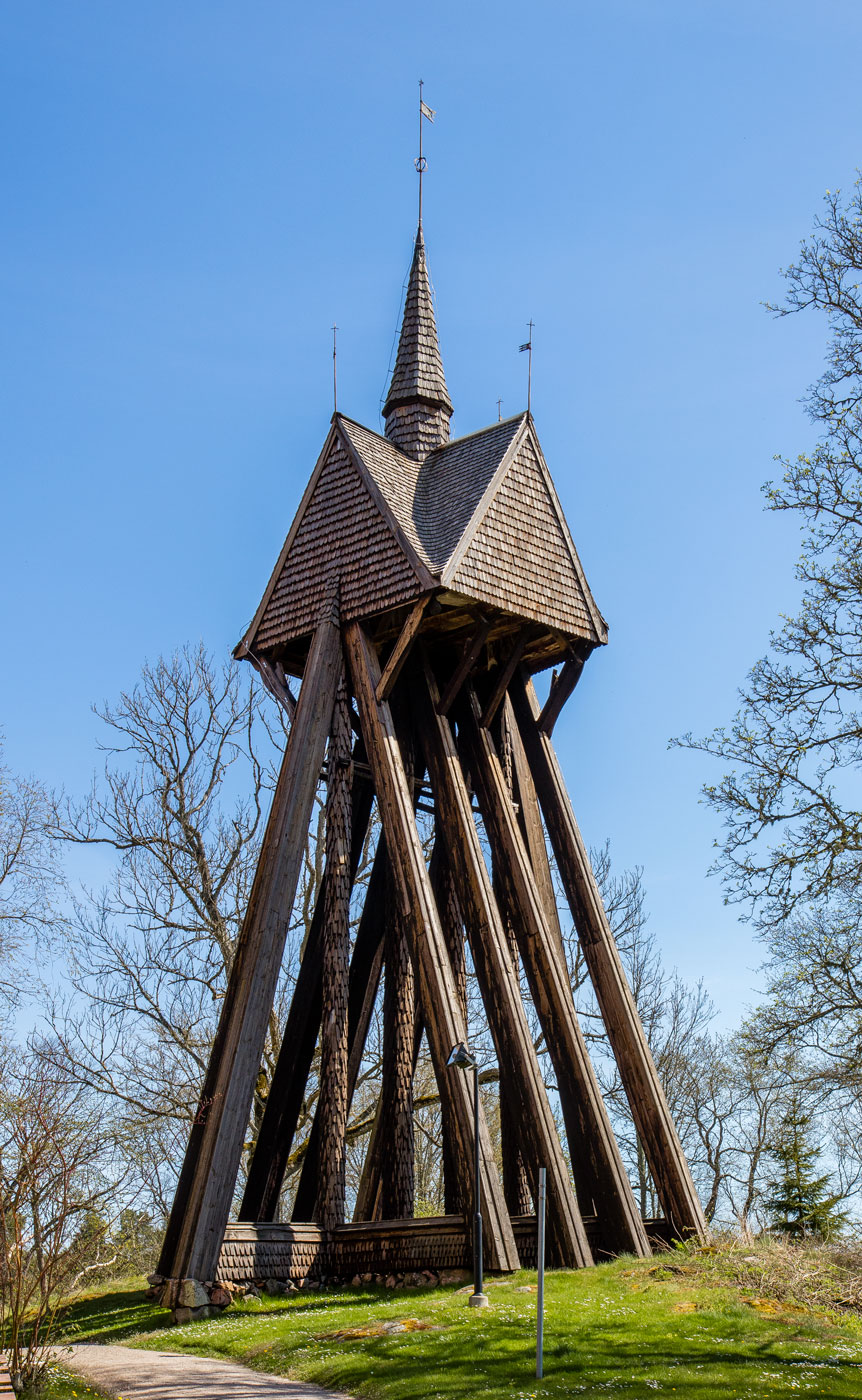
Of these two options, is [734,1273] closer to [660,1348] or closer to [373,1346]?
[660,1348]

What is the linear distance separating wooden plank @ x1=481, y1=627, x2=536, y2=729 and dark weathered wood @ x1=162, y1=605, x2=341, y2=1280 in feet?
6.35

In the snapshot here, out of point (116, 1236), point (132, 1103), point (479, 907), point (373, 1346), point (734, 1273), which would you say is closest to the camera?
point (373, 1346)

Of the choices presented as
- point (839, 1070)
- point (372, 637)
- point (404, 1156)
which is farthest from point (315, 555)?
point (839, 1070)

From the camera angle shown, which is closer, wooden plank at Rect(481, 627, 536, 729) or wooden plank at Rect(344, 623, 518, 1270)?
wooden plank at Rect(344, 623, 518, 1270)

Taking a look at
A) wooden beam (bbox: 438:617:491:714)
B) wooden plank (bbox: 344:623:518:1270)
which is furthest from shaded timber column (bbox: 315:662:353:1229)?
wooden beam (bbox: 438:617:491:714)

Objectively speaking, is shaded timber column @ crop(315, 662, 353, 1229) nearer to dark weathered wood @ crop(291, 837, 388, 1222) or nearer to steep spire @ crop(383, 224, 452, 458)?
dark weathered wood @ crop(291, 837, 388, 1222)

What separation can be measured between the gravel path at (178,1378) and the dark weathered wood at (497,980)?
11.8ft

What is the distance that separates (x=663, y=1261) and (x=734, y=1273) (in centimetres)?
97

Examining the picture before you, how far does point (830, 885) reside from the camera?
40.5ft

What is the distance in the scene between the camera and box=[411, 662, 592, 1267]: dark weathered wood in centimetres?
1217

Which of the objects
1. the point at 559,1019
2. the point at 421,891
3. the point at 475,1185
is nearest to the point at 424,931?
the point at 421,891

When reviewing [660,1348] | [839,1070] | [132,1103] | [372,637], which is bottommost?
[660,1348]

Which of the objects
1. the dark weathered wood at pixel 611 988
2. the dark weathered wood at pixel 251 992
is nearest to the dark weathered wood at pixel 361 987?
the dark weathered wood at pixel 251 992

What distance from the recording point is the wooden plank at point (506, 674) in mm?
15281
